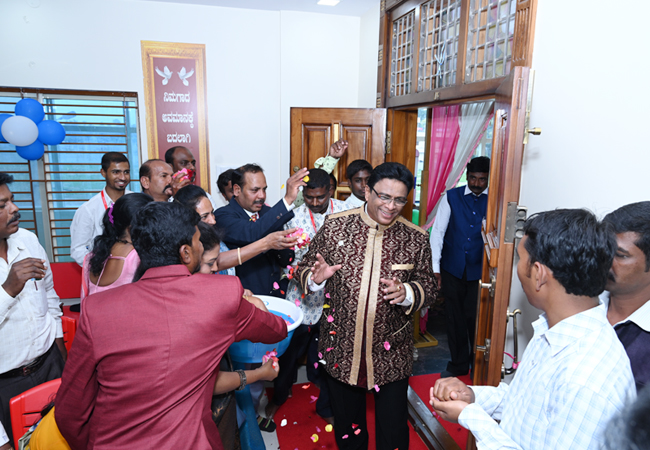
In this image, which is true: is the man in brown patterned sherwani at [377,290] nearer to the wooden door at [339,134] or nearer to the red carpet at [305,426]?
the red carpet at [305,426]

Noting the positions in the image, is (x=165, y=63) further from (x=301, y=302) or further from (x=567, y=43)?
(x=567, y=43)

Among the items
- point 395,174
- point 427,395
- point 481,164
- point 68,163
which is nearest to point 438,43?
point 481,164

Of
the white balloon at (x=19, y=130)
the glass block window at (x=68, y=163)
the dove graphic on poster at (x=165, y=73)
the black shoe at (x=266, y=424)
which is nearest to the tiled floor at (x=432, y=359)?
the black shoe at (x=266, y=424)

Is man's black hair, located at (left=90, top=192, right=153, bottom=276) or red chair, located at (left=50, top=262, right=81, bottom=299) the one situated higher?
man's black hair, located at (left=90, top=192, right=153, bottom=276)

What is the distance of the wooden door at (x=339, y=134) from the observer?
14.2 feet

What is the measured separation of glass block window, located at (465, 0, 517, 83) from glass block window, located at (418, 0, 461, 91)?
0.21 m

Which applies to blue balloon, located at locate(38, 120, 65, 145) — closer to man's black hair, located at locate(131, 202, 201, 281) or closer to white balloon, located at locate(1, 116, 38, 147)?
white balloon, located at locate(1, 116, 38, 147)

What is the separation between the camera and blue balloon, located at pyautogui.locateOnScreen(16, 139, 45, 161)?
4.17 m

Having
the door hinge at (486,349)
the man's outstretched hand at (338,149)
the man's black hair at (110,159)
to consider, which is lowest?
the door hinge at (486,349)

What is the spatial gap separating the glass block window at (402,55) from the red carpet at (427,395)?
8.61ft

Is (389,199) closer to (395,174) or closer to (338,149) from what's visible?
(395,174)

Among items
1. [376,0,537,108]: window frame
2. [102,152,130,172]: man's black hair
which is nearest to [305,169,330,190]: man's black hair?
[376,0,537,108]: window frame

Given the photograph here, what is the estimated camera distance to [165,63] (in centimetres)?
472

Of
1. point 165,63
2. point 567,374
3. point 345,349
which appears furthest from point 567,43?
point 165,63
